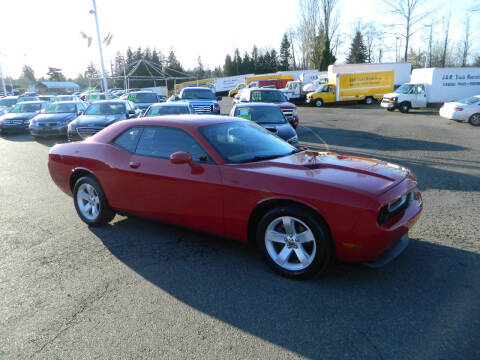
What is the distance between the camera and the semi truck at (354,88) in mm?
30969

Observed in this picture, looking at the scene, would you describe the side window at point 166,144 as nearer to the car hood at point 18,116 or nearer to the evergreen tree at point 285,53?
the car hood at point 18,116

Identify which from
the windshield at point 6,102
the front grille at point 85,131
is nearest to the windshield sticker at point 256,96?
the front grille at point 85,131

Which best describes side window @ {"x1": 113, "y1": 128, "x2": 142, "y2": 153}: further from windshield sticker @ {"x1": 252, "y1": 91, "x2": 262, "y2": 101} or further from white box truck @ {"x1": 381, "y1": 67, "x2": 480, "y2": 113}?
white box truck @ {"x1": 381, "y1": 67, "x2": 480, "y2": 113}

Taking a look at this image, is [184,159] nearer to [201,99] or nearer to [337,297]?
[337,297]

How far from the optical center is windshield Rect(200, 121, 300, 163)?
155 inches

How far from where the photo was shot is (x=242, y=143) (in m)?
4.20

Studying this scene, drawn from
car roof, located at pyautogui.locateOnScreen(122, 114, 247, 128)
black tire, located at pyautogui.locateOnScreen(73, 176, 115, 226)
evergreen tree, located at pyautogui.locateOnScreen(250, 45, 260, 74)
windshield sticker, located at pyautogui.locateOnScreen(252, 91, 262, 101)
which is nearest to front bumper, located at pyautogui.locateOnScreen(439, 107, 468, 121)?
windshield sticker, located at pyautogui.locateOnScreen(252, 91, 262, 101)

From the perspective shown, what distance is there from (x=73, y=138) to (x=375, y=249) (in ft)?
36.7

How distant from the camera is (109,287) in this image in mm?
3377

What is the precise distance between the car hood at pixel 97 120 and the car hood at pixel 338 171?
30.3 ft

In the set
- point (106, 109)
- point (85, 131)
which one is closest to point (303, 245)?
Answer: point (85, 131)

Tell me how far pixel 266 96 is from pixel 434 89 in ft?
56.8

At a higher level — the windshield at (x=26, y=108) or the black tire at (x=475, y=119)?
the windshield at (x=26, y=108)

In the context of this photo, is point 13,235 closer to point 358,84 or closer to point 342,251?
point 342,251
